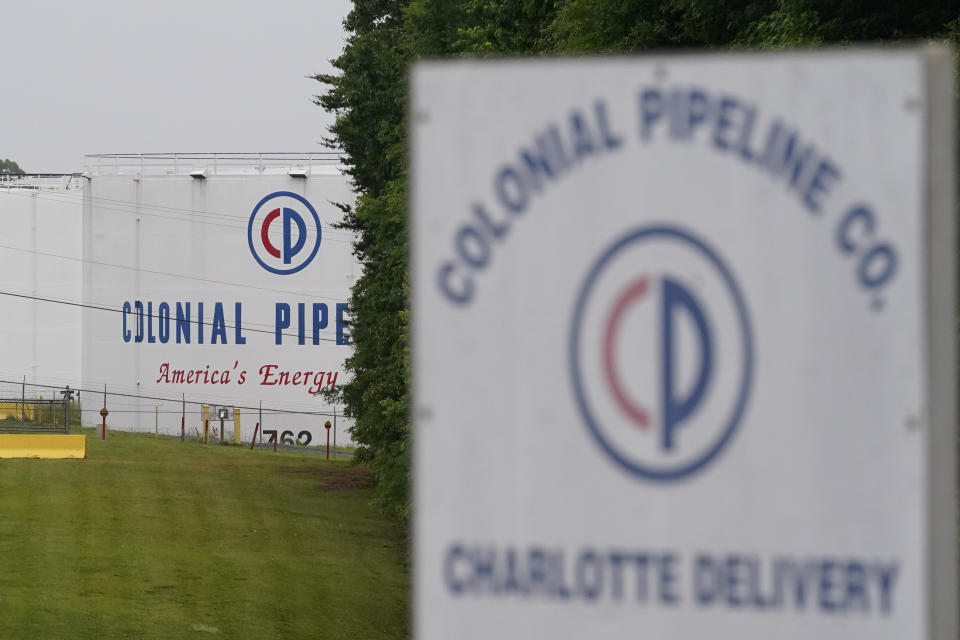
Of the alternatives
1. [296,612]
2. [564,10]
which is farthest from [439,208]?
[296,612]

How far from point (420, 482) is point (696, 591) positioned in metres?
0.64

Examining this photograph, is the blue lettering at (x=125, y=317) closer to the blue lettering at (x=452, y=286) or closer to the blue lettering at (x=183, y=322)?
the blue lettering at (x=183, y=322)

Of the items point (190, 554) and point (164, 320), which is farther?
point (164, 320)

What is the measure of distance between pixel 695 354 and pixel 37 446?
132 feet

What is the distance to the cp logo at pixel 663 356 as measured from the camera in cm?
266

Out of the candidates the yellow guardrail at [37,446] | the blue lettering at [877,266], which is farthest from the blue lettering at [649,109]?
the yellow guardrail at [37,446]

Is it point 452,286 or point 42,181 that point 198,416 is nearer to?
point 42,181

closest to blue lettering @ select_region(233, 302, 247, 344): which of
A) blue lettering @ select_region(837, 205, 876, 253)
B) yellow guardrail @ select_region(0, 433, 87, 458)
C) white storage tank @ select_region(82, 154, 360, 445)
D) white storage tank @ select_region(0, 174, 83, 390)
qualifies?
white storage tank @ select_region(82, 154, 360, 445)

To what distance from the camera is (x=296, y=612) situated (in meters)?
22.1

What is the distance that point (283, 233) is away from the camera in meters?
56.4

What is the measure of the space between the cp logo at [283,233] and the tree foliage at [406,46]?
17.8m

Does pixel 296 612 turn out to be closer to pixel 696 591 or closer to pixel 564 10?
pixel 564 10

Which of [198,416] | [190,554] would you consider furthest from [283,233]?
[190,554]

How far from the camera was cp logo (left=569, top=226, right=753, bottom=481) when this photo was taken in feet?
8.73
